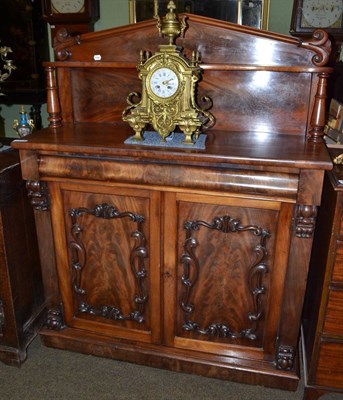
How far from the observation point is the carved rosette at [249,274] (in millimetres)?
1499

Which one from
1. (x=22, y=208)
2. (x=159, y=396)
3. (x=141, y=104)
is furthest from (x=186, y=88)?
(x=159, y=396)

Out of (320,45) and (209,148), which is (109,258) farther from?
(320,45)

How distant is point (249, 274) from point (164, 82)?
0.80 meters

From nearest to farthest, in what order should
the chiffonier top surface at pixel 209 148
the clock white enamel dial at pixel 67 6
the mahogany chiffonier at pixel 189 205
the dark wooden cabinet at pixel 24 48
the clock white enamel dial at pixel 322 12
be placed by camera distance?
1. the chiffonier top surface at pixel 209 148
2. the mahogany chiffonier at pixel 189 205
3. the clock white enamel dial at pixel 322 12
4. the clock white enamel dial at pixel 67 6
5. the dark wooden cabinet at pixel 24 48

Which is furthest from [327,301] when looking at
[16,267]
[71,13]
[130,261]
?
[71,13]

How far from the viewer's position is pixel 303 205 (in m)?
1.38

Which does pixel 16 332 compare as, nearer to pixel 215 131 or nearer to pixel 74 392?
pixel 74 392

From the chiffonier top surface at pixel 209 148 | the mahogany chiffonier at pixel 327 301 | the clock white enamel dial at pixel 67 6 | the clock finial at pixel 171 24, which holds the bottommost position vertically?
the mahogany chiffonier at pixel 327 301

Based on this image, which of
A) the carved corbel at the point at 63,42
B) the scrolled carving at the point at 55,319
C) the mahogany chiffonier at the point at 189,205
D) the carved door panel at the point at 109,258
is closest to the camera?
the mahogany chiffonier at the point at 189,205

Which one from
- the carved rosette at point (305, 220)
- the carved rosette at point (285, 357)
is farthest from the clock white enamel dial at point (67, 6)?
the carved rosette at point (285, 357)

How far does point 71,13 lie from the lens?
3.55 m

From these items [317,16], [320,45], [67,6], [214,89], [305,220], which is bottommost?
[305,220]

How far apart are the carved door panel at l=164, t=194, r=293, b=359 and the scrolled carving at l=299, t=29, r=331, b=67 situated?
57 cm

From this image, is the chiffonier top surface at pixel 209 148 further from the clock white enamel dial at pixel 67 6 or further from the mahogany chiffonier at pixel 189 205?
the clock white enamel dial at pixel 67 6
